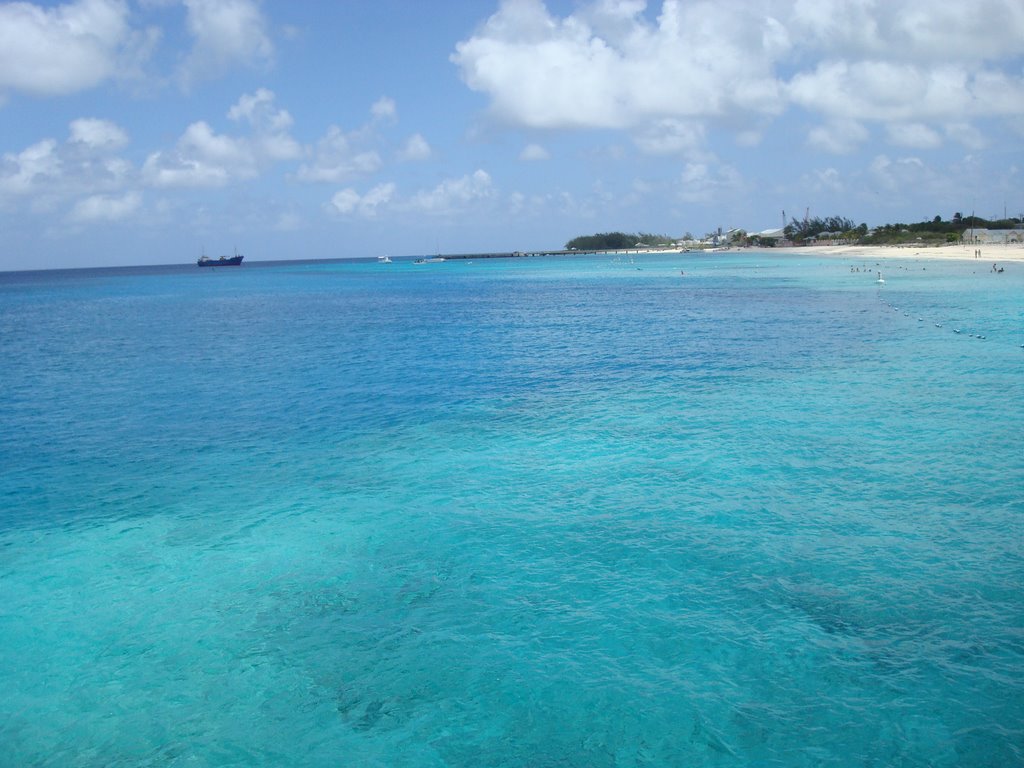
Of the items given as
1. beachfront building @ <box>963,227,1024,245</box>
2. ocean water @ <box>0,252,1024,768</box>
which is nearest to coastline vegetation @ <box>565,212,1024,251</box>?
beachfront building @ <box>963,227,1024,245</box>

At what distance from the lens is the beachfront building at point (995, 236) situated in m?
112

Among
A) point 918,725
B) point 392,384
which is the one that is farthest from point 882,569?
point 392,384

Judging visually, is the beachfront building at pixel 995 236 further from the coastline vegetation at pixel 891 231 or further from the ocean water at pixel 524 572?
the ocean water at pixel 524 572

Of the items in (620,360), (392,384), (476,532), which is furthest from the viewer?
(620,360)

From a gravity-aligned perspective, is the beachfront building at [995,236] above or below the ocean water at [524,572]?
above

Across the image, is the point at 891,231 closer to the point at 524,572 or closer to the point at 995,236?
the point at 995,236

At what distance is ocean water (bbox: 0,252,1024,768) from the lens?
741 cm

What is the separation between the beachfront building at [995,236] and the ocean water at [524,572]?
10819 centimetres

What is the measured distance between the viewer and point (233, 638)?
9.17m

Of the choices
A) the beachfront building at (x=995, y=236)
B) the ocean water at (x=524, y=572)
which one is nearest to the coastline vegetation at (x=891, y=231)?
the beachfront building at (x=995, y=236)

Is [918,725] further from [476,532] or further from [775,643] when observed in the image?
[476,532]

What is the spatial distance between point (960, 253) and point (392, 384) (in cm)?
9642

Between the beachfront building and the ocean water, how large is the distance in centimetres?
10819

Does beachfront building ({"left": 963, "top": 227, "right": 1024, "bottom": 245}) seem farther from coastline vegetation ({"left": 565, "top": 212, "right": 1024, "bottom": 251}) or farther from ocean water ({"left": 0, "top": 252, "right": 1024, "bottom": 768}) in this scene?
ocean water ({"left": 0, "top": 252, "right": 1024, "bottom": 768})
